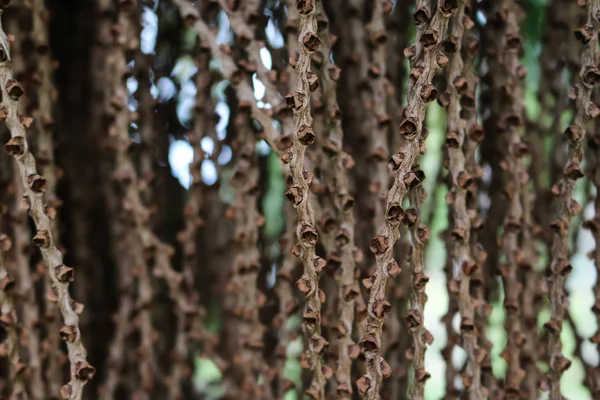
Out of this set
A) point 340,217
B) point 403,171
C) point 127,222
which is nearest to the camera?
point 403,171

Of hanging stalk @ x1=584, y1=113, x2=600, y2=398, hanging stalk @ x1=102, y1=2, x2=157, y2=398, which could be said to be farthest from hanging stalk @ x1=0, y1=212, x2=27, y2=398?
hanging stalk @ x1=584, y1=113, x2=600, y2=398

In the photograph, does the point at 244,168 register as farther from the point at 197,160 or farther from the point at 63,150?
the point at 63,150

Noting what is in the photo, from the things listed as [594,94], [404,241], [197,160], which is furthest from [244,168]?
[594,94]

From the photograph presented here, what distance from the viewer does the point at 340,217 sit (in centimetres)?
63

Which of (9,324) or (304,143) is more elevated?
(304,143)

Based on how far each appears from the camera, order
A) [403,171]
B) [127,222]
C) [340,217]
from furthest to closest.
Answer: [127,222] → [340,217] → [403,171]

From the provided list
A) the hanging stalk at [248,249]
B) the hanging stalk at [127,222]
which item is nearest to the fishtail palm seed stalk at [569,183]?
the hanging stalk at [248,249]

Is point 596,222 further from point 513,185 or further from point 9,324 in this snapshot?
point 9,324

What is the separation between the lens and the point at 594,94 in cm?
68

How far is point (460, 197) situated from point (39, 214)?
38cm

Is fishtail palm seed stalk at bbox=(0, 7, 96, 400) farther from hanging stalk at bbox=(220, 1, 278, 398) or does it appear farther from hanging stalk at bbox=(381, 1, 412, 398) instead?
hanging stalk at bbox=(381, 1, 412, 398)

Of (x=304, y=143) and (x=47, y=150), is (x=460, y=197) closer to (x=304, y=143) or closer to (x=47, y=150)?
(x=304, y=143)

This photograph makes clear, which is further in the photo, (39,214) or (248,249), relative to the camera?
(248,249)

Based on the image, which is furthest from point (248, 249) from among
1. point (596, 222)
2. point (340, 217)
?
point (596, 222)
